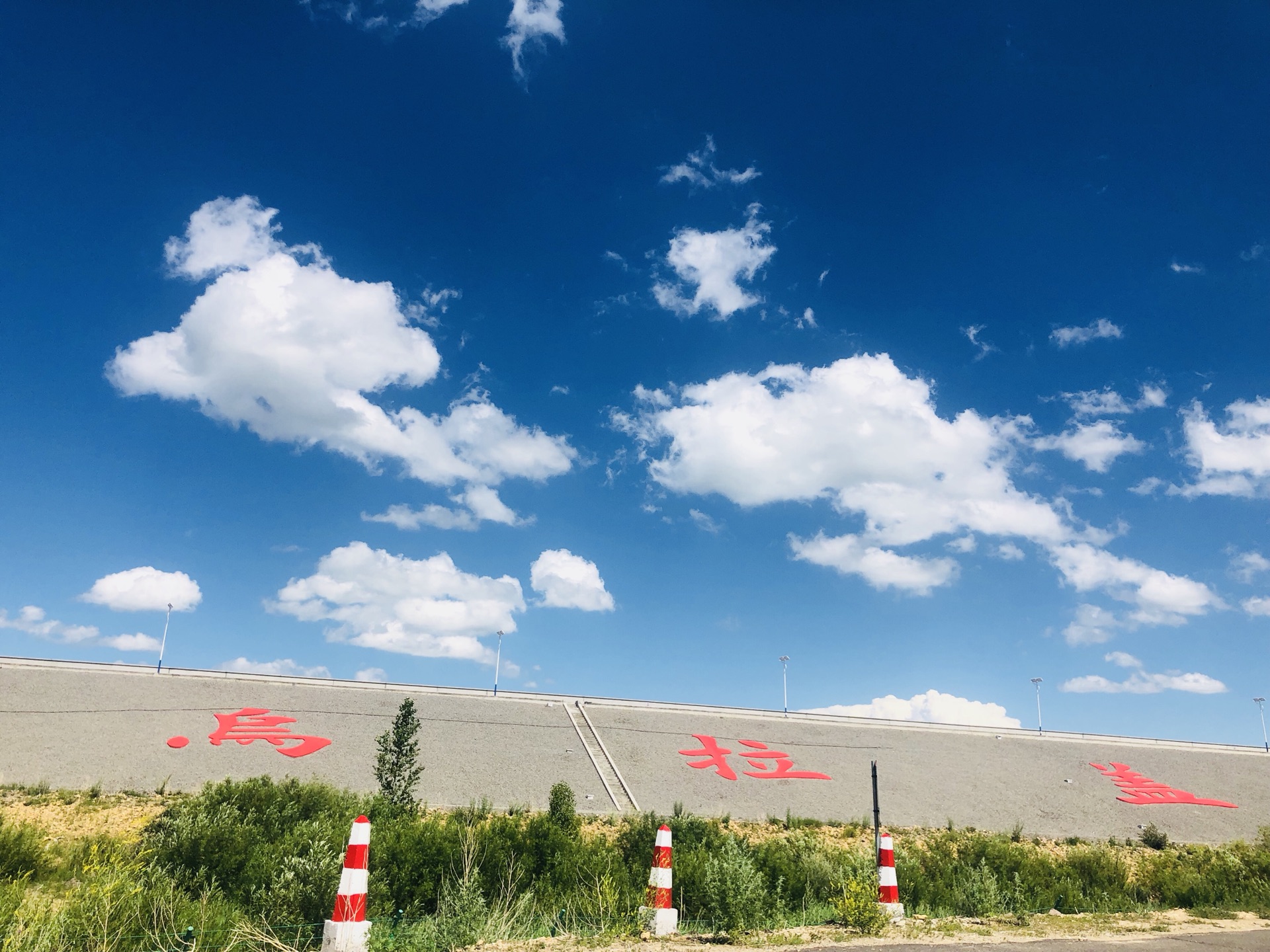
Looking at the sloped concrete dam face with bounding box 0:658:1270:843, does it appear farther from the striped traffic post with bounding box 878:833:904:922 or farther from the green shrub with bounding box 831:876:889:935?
the green shrub with bounding box 831:876:889:935

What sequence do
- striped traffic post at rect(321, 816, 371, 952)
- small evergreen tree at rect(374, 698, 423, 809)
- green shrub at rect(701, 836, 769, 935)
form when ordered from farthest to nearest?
1. small evergreen tree at rect(374, 698, 423, 809)
2. green shrub at rect(701, 836, 769, 935)
3. striped traffic post at rect(321, 816, 371, 952)

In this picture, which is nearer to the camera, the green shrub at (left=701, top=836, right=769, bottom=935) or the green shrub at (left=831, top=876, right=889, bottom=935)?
the green shrub at (left=831, top=876, right=889, bottom=935)

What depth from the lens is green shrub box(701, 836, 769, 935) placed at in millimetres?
6266

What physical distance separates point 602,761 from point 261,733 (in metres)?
14.4

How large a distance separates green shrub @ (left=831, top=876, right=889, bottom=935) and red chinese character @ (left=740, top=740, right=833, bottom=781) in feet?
95.6

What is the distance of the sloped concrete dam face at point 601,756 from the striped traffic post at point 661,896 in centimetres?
2252

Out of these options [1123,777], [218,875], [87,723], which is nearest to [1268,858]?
[218,875]

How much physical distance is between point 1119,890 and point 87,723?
35.7 m

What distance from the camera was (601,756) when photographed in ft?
115

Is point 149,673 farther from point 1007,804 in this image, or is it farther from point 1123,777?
point 1123,777

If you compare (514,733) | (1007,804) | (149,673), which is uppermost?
(149,673)

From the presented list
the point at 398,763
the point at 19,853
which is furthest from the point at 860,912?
the point at 398,763

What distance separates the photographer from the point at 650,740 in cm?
3825

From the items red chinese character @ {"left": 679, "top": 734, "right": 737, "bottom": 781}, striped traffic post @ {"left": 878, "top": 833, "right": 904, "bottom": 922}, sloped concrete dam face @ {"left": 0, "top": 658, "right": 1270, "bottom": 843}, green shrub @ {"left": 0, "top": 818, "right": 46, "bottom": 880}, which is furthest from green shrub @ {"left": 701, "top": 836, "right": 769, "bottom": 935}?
red chinese character @ {"left": 679, "top": 734, "right": 737, "bottom": 781}
